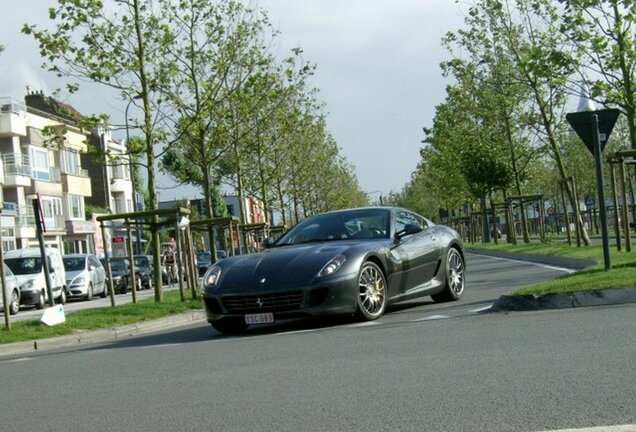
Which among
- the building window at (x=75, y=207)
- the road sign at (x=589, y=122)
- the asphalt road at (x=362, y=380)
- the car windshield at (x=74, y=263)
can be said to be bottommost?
the asphalt road at (x=362, y=380)

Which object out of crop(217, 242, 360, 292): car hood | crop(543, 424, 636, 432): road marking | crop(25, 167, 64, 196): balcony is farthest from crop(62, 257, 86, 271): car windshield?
crop(543, 424, 636, 432): road marking

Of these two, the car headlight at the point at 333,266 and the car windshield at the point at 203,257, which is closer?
the car headlight at the point at 333,266

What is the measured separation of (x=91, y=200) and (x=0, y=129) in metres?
27.4

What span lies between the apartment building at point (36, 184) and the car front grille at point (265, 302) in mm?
44112

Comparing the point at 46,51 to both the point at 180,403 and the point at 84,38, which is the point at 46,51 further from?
the point at 180,403

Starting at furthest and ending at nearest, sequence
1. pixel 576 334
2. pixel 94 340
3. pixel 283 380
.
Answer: pixel 94 340
pixel 576 334
pixel 283 380

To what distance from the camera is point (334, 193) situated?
243 ft

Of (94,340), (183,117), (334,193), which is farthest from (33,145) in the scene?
(94,340)

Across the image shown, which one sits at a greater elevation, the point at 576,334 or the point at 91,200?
the point at 91,200

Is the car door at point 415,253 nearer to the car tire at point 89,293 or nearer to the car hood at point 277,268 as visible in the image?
the car hood at point 277,268

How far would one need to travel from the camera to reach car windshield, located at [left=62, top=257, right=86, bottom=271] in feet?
123

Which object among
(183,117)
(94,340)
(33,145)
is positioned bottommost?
(94,340)

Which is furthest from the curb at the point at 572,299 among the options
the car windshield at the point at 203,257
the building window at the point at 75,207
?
the building window at the point at 75,207

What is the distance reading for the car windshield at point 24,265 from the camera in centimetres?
3203
